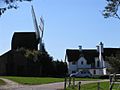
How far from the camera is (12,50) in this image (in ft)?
386

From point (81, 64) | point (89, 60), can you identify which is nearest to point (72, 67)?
point (81, 64)

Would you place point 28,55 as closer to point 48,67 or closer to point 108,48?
point 48,67

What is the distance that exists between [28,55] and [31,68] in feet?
14.8

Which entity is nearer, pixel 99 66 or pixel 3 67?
pixel 3 67

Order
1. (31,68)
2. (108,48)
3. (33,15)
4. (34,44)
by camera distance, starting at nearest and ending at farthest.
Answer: (31,68), (34,44), (33,15), (108,48)

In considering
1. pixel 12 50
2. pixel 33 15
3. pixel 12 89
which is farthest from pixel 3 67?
pixel 12 89

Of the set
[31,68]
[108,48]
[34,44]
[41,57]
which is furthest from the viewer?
[108,48]

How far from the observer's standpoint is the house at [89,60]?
449 feet

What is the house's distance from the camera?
13675 cm

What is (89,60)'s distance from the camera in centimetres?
13862

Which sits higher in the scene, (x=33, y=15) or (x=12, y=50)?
(x=33, y=15)

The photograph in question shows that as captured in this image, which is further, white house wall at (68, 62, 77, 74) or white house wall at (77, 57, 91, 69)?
white house wall at (77, 57, 91, 69)

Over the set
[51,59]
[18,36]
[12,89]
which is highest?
[18,36]

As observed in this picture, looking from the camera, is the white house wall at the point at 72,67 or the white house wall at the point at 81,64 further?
the white house wall at the point at 81,64
